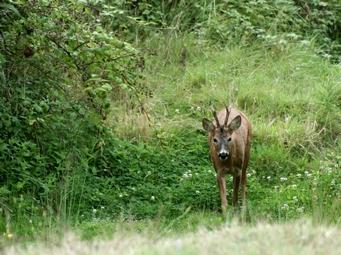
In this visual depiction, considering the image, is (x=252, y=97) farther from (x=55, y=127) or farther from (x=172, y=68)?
(x=55, y=127)

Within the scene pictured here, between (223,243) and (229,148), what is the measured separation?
4.63 meters

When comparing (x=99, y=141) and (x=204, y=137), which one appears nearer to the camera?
(x=99, y=141)

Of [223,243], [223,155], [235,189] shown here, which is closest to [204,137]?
[235,189]

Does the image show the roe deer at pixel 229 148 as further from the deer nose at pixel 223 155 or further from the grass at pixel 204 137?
the grass at pixel 204 137

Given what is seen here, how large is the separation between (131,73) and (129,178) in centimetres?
132

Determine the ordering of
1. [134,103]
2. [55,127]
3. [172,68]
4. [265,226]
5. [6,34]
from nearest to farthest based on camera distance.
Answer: [265,226] < [6,34] < [55,127] < [134,103] < [172,68]

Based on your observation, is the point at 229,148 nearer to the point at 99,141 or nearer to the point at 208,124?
the point at 208,124

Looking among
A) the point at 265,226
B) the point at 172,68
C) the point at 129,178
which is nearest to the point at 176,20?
the point at 172,68

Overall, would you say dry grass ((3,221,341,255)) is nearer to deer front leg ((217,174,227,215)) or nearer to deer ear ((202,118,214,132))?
deer front leg ((217,174,227,215))

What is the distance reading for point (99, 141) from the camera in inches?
388

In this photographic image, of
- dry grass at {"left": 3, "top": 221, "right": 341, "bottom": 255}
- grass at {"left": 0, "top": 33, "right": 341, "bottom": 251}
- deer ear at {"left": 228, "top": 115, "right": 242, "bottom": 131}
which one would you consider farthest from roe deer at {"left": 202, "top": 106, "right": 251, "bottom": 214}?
dry grass at {"left": 3, "top": 221, "right": 341, "bottom": 255}

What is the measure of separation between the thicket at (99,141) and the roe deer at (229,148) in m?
0.33

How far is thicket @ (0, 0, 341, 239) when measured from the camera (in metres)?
8.81

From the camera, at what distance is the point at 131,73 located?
31.1ft
